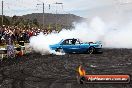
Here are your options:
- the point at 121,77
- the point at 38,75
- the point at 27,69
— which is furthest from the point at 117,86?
the point at 27,69

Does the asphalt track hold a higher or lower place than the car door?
lower

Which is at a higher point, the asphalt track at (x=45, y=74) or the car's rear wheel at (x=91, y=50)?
the car's rear wheel at (x=91, y=50)

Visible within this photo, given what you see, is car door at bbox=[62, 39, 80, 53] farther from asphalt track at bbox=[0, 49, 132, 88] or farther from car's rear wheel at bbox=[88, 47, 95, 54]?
asphalt track at bbox=[0, 49, 132, 88]

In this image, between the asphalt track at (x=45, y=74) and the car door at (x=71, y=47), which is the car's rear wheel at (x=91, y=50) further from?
the asphalt track at (x=45, y=74)

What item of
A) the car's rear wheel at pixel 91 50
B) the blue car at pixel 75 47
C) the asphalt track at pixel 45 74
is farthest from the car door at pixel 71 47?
the asphalt track at pixel 45 74

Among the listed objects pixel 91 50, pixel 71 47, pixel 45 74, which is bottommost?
pixel 45 74

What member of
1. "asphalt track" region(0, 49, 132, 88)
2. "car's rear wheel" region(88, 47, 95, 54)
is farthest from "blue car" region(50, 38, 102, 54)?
"asphalt track" region(0, 49, 132, 88)

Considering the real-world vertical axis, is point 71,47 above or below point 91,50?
above

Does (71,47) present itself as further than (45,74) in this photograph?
Yes

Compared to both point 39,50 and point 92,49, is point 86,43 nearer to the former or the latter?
point 92,49

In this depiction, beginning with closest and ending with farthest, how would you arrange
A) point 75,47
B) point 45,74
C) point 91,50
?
point 45,74, point 75,47, point 91,50

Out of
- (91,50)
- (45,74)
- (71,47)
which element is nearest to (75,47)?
(71,47)

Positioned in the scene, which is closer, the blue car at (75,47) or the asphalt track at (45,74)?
the asphalt track at (45,74)

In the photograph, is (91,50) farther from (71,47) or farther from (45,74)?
(45,74)
